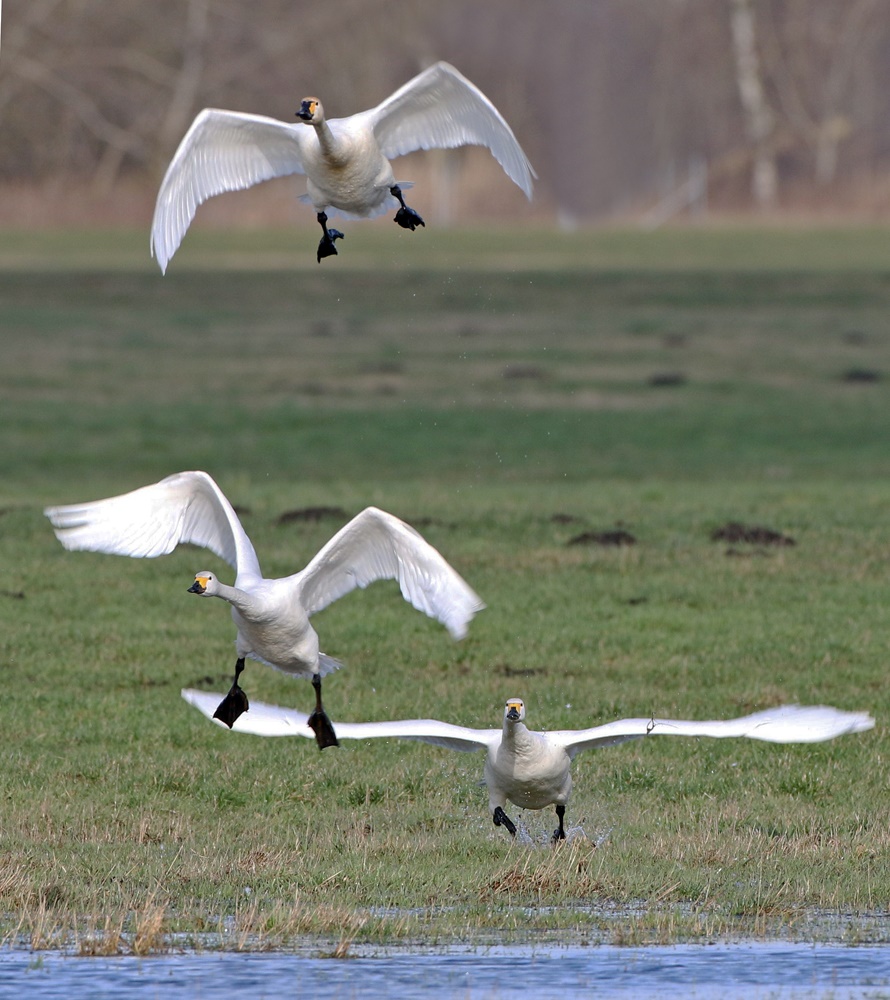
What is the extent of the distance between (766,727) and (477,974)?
1.92 m

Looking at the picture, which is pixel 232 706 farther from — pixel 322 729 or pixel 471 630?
pixel 471 630

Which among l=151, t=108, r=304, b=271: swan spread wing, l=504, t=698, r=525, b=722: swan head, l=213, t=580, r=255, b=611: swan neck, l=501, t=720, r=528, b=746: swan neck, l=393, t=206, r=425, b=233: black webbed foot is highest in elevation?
l=151, t=108, r=304, b=271: swan spread wing

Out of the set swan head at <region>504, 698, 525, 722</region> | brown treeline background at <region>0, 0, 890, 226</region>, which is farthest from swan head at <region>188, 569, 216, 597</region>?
brown treeline background at <region>0, 0, 890, 226</region>

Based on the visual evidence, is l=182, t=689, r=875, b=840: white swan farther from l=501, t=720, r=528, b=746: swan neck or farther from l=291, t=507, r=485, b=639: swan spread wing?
l=291, t=507, r=485, b=639: swan spread wing

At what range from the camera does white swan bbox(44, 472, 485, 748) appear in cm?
938

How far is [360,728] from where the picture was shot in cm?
955

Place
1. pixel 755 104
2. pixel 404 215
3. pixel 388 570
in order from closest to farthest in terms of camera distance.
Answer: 1. pixel 388 570
2. pixel 404 215
3. pixel 755 104

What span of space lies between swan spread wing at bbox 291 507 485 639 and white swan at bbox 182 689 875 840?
54cm

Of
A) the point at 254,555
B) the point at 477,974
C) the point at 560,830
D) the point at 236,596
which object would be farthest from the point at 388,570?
the point at 477,974

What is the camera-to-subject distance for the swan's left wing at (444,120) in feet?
34.2

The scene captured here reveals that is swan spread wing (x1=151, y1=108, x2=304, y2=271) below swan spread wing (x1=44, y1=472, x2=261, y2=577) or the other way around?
the other way around

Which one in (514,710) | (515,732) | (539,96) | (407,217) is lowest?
(515,732)

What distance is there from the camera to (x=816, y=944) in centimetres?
845

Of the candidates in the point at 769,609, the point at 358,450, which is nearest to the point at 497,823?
the point at 769,609
